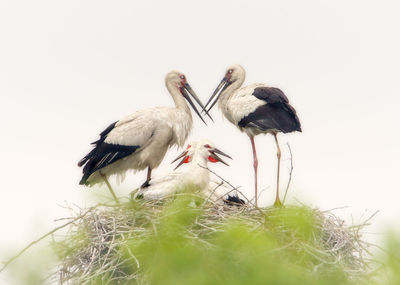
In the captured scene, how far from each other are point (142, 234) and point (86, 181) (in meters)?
2.29

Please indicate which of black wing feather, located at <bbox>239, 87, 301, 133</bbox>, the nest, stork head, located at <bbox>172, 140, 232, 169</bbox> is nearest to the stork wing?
stork head, located at <bbox>172, 140, 232, 169</bbox>

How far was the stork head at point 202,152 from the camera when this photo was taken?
8.46 meters

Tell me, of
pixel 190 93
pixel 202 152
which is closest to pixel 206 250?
pixel 202 152

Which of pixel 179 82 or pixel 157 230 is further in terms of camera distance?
pixel 179 82

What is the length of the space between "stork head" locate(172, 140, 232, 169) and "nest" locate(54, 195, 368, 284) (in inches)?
30.4

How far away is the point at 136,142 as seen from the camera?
8953mm

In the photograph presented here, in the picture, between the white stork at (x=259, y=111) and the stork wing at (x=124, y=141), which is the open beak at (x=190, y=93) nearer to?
the white stork at (x=259, y=111)

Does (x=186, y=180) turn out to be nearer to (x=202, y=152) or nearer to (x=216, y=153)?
(x=202, y=152)

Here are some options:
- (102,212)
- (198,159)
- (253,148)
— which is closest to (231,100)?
(253,148)

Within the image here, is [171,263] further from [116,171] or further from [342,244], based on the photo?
[116,171]

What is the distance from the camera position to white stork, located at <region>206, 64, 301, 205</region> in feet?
28.3

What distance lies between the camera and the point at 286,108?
8680mm

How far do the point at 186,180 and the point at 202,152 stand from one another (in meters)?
0.45

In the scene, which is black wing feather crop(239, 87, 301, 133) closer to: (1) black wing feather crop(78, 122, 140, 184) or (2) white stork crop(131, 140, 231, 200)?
(2) white stork crop(131, 140, 231, 200)
